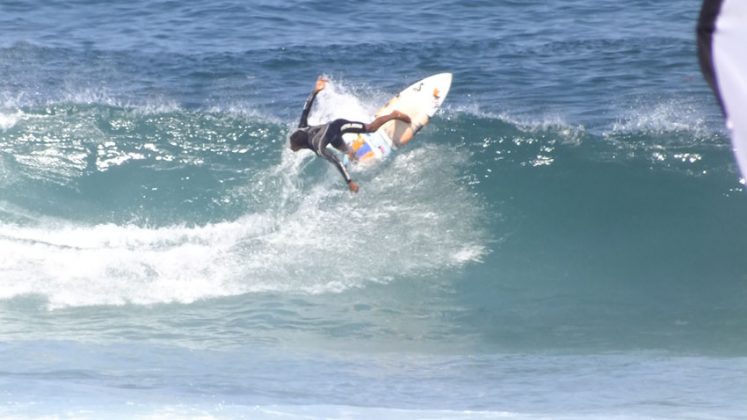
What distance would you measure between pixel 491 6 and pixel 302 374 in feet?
37.5

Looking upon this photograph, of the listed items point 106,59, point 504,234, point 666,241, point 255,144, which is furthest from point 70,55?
point 666,241

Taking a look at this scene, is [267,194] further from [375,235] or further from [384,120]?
[384,120]

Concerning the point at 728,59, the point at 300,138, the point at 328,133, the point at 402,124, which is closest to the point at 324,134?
the point at 328,133

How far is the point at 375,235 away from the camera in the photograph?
8.59 meters

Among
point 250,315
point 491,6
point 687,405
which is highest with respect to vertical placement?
point 491,6

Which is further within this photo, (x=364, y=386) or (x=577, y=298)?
(x=577, y=298)

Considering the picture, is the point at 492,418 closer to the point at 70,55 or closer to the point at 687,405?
the point at 687,405

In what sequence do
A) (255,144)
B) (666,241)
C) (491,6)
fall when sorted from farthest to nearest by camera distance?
(491,6)
(255,144)
(666,241)

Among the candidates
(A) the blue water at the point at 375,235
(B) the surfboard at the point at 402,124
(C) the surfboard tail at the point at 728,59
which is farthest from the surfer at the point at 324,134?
(C) the surfboard tail at the point at 728,59

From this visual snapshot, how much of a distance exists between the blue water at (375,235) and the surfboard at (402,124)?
23.3 inches

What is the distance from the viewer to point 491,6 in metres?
15.9

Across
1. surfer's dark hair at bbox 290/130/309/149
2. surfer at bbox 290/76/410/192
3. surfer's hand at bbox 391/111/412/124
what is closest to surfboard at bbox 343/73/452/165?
surfer's hand at bbox 391/111/412/124

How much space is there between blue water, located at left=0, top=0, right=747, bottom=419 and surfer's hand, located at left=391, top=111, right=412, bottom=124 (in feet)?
2.46

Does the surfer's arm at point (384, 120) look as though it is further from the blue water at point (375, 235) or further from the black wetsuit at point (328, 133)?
the blue water at point (375, 235)
